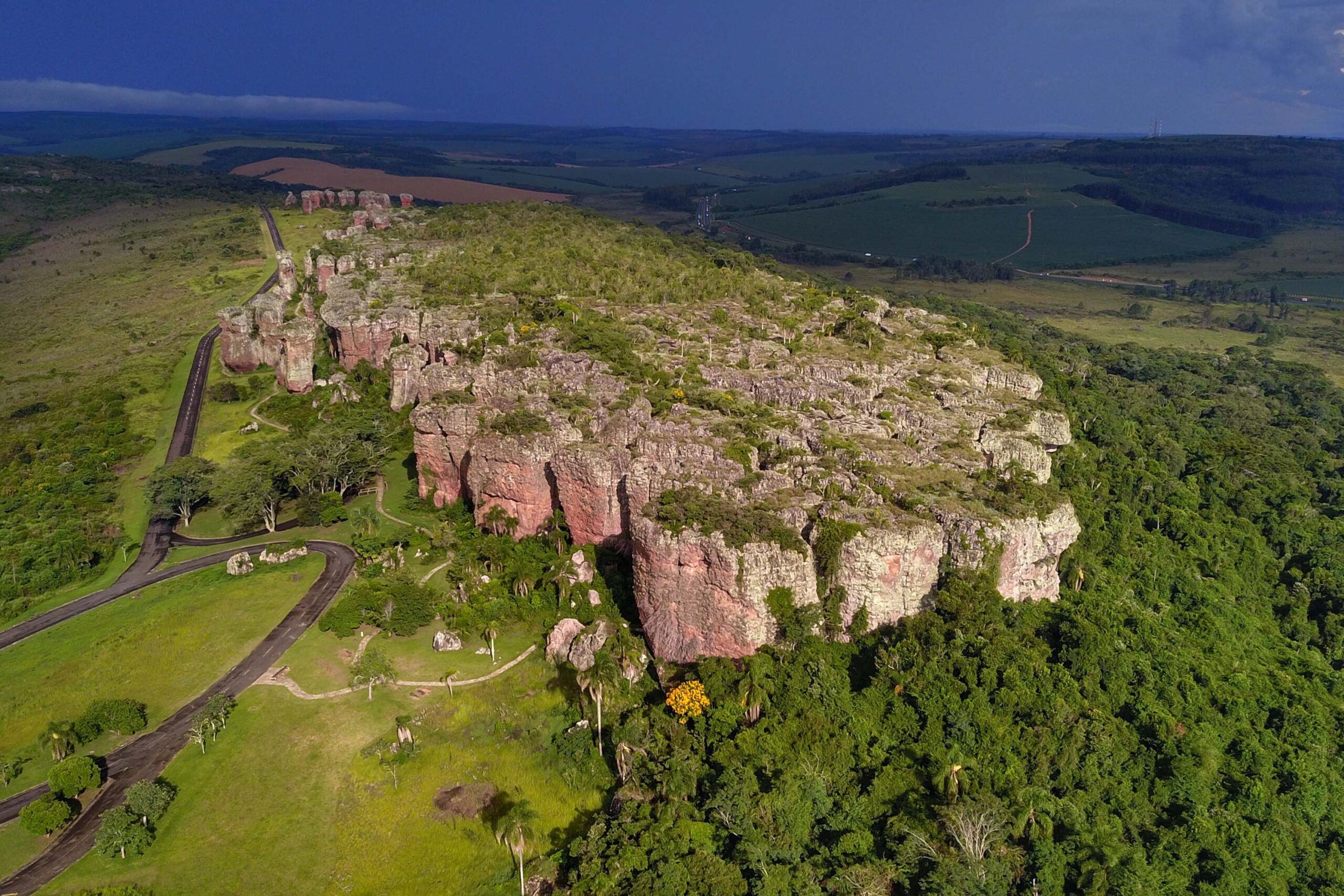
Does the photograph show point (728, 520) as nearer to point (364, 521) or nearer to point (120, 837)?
point (120, 837)

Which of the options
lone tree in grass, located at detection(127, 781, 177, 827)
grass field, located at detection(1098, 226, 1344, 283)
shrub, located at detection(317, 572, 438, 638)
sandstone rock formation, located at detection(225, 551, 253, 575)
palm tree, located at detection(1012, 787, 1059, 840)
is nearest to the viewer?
palm tree, located at detection(1012, 787, 1059, 840)

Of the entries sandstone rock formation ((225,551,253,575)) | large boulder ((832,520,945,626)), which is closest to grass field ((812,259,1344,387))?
large boulder ((832,520,945,626))

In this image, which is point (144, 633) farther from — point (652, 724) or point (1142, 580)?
point (1142, 580)

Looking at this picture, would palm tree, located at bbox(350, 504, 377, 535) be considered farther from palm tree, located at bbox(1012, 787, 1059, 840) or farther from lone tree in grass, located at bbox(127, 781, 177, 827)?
palm tree, located at bbox(1012, 787, 1059, 840)

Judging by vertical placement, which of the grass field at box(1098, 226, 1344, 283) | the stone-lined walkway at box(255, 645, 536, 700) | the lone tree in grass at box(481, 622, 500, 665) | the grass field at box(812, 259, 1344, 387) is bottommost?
the stone-lined walkway at box(255, 645, 536, 700)

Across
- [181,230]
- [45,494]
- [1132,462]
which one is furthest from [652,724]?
[181,230]

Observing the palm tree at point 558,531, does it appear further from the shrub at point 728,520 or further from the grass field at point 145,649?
the grass field at point 145,649
